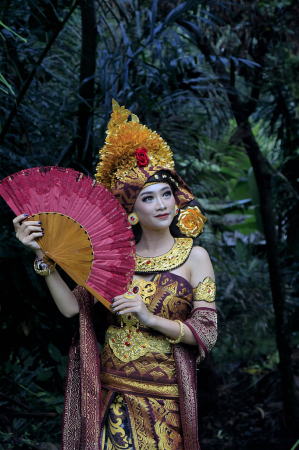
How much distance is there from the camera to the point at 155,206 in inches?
81.8

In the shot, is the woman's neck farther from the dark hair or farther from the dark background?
the dark background

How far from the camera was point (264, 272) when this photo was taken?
5.71 meters

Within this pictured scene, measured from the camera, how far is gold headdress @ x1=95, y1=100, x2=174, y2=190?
7.02 feet

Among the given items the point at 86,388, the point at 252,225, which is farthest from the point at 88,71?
the point at 252,225

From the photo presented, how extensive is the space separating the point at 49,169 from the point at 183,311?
2.73ft

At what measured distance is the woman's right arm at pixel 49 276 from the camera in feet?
6.15

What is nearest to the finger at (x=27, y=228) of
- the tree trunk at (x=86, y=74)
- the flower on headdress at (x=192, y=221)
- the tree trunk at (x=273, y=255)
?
the flower on headdress at (x=192, y=221)

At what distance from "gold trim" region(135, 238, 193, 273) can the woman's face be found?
123 millimetres

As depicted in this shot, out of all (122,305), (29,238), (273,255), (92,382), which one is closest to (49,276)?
(29,238)

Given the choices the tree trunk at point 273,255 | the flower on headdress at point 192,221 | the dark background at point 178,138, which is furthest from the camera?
the tree trunk at point 273,255

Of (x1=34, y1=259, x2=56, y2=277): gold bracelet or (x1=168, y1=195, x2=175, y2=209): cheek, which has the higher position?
(x1=168, y1=195, x2=175, y2=209): cheek

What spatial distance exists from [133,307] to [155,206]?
46 centimetres

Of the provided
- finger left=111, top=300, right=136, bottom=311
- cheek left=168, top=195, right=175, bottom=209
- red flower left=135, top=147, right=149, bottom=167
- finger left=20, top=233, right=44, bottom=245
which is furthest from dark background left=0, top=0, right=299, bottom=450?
finger left=111, top=300, right=136, bottom=311

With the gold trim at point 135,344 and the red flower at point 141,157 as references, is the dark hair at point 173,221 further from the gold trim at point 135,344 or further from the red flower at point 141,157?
the gold trim at point 135,344
